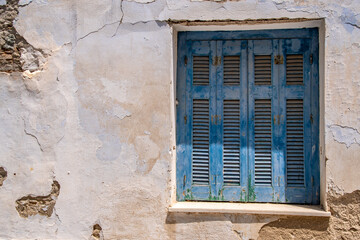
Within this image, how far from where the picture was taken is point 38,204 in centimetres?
370

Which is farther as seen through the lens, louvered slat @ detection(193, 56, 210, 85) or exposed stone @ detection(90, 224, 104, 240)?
louvered slat @ detection(193, 56, 210, 85)

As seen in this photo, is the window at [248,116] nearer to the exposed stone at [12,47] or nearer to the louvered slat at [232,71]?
the louvered slat at [232,71]

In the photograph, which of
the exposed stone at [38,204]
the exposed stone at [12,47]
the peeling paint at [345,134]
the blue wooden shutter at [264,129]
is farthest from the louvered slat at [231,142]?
the exposed stone at [12,47]

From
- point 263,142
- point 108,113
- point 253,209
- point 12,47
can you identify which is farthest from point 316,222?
point 12,47

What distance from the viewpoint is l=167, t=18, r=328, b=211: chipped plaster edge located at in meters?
3.50

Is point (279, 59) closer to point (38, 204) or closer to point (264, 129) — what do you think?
point (264, 129)

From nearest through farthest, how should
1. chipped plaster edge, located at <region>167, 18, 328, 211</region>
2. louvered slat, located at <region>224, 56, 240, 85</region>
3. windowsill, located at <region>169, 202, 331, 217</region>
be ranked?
windowsill, located at <region>169, 202, 331, 217</region> → chipped plaster edge, located at <region>167, 18, 328, 211</region> → louvered slat, located at <region>224, 56, 240, 85</region>

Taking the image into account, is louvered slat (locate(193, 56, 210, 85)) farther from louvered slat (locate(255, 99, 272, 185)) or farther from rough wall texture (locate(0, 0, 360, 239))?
louvered slat (locate(255, 99, 272, 185))

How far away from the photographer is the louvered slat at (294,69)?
367 centimetres

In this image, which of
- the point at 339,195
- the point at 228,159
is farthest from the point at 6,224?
the point at 339,195

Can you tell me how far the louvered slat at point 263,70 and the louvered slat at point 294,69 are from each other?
17 centimetres

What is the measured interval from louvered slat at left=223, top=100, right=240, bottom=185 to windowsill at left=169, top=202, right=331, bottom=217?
251 millimetres

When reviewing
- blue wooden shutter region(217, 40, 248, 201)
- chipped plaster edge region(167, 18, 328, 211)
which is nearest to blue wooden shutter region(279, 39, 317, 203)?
chipped plaster edge region(167, 18, 328, 211)

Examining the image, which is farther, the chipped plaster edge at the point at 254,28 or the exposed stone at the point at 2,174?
the exposed stone at the point at 2,174
